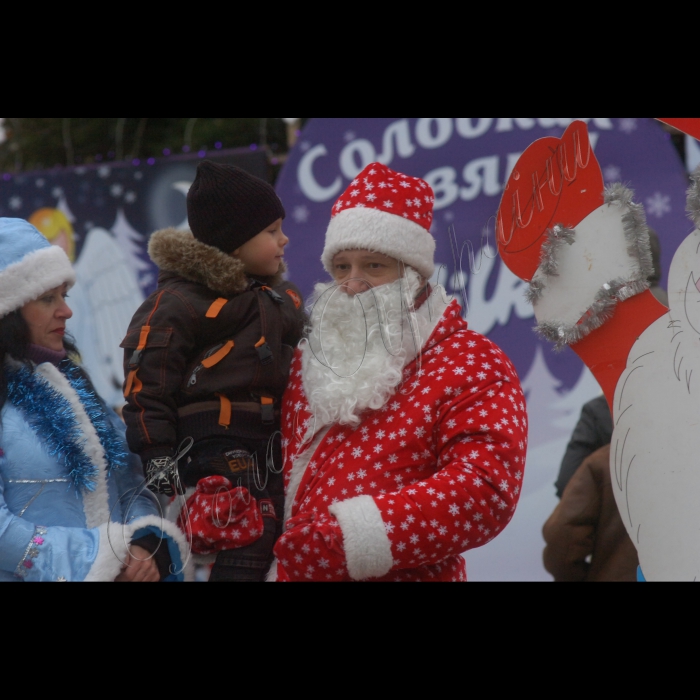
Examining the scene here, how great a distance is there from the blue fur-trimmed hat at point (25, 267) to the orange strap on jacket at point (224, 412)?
451mm

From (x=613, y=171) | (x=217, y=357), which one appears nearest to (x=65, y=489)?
(x=217, y=357)

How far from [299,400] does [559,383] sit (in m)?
1.88

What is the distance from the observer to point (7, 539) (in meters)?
1.70

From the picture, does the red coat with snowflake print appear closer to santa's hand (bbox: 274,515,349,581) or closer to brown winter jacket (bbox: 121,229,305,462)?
santa's hand (bbox: 274,515,349,581)

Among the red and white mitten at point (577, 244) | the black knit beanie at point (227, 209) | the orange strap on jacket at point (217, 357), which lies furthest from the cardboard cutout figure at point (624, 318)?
the orange strap on jacket at point (217, 357)

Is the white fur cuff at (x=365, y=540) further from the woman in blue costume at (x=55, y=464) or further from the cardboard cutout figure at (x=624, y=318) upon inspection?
the cardboard cutout figure at (x=624, y=318)

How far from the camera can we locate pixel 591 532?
9.53 feet

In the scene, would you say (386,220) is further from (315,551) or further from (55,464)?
(55,464)

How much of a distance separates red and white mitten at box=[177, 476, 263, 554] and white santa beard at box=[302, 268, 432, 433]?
213 mm

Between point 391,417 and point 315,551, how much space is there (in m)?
0.30

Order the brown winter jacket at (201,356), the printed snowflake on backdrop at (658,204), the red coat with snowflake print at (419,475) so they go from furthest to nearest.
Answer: the printed snowflake on backdrop at (658,204)
the brown winter jacket at (201,356)
the red coat with snowflake print at (419,475)

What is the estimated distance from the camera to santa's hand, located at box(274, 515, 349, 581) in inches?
64.4

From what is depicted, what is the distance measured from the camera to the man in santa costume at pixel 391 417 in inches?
63.5

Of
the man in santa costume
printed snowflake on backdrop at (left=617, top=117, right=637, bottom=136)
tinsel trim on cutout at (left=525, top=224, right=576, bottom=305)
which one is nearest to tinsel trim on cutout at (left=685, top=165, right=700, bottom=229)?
tinsel trim on cutout at (left=525, top=224, right=576, bottom=305)
